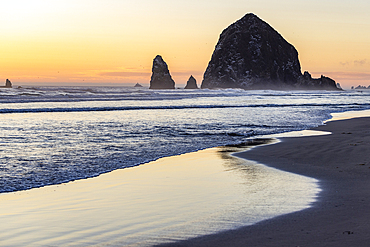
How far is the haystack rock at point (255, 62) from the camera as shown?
153625 mm

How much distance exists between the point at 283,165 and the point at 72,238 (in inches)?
190

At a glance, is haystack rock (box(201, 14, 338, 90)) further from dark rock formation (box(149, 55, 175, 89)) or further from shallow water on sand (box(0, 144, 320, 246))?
shallow water on sand (box(0, 144, 320, 246))

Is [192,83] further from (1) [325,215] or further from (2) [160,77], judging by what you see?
(1) [325,215]

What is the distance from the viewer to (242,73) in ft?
511

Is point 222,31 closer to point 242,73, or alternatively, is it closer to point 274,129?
point 242,73

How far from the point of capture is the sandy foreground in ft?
10.4

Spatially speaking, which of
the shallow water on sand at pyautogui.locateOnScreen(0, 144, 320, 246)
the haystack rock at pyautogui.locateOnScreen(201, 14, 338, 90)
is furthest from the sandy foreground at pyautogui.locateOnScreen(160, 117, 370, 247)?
the haystack rock at pyautogui.locateOnScreen(201, 14, 338, 90)

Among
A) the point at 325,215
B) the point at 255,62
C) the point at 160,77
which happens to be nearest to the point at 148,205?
the point at 325,215

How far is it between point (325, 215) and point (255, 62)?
526ft

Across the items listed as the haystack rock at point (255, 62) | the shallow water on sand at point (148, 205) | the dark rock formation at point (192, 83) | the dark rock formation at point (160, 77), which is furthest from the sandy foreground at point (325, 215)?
the dark rock formation at point (192, 83)

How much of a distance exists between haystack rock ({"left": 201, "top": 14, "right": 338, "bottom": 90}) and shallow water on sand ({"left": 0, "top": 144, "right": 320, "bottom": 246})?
145927 mm

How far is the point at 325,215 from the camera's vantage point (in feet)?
12.7

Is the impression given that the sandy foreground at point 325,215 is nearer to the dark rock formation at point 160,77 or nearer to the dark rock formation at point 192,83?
the dark rock formation at point 160,77

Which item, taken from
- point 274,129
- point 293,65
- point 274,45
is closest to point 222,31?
point 274,45
